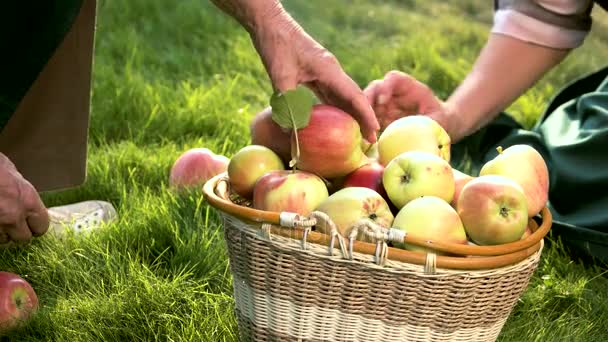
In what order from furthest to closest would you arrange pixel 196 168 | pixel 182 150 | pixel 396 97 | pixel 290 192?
pixel 182 150 < pixel 196 168 < pixel 396 97 < pixel 290 192

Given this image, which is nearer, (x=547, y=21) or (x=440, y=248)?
(x=440, y=248)

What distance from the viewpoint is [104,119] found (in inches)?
110

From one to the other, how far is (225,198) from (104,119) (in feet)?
4.55

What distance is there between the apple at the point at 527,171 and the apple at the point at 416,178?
11 cm

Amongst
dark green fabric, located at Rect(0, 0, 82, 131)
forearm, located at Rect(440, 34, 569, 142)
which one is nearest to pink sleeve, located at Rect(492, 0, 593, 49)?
forearm, located at Rect(440, 34, 569, 142)

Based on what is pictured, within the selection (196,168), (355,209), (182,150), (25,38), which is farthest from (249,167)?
(182,150)

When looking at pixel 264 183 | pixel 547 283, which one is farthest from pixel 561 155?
pixel 264 183

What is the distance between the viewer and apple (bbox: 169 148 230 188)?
219 centimetres

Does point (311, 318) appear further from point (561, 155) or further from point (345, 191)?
point (561, 155)

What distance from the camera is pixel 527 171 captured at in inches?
59.8

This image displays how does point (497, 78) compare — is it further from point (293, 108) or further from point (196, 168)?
point (293, 108)

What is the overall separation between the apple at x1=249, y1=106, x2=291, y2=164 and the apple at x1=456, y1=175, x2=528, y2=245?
1.17 ft

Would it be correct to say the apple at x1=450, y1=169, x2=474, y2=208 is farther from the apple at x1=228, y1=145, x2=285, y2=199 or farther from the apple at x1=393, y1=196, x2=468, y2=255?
the apple at x1=228, y1=145, x2=285, y2=199

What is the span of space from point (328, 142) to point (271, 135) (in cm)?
15
